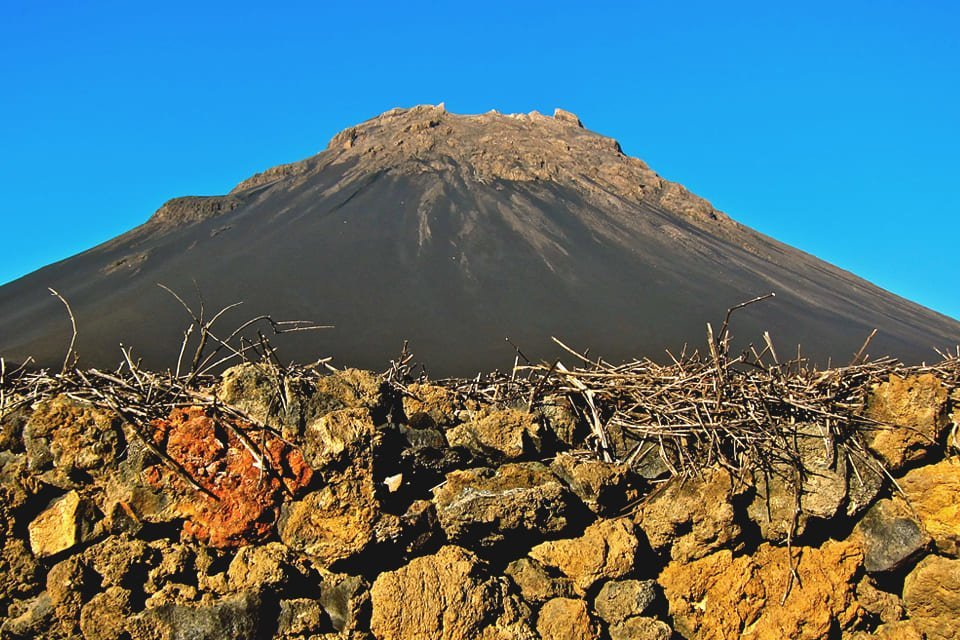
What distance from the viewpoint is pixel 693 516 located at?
10.5 feet

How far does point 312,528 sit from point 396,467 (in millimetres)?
407

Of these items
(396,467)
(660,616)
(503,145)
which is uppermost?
(503,145)

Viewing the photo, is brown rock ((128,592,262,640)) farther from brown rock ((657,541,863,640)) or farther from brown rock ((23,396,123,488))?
brown rock ((657,541,863,640))

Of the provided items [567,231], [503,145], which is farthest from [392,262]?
[503,145]

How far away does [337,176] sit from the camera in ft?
79.4

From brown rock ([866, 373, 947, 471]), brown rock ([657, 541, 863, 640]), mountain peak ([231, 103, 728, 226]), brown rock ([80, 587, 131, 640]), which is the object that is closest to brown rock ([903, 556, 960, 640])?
brown rock ([657, 541, 863, 640])

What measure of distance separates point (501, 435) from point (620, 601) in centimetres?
86

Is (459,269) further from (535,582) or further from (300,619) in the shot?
(300,619)

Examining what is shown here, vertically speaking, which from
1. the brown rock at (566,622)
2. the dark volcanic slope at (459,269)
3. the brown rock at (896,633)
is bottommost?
the brown rock at (896,633)

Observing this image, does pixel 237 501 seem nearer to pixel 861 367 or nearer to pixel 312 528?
pixel 312 528

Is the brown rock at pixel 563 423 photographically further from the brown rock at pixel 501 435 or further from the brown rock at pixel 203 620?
the brown rock at pixel 203 620

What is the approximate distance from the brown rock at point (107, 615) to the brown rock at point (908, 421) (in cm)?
337

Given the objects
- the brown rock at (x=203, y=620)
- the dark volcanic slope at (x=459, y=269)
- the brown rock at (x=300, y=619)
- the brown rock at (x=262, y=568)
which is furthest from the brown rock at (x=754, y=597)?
the dark volcanic slope at (x=459, y=269)

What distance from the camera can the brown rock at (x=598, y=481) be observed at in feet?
10.4
